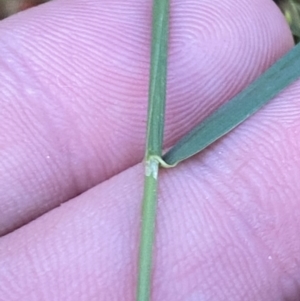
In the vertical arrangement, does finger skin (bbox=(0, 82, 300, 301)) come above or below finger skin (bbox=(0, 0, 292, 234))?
below

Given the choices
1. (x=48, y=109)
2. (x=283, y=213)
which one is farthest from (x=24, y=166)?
(x=283, y=213)

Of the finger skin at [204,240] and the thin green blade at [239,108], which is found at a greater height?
the thin green blade at [239,108]

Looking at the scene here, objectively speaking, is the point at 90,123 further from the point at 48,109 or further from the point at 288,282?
the point at 288,282
